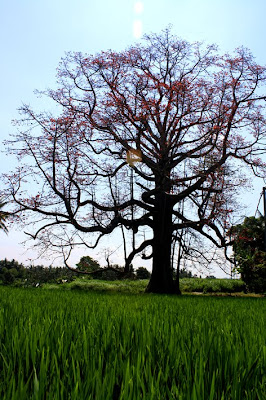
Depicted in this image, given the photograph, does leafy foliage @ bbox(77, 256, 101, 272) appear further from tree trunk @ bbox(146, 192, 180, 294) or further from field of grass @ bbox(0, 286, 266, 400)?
field of grass @ bbox(0, 286, 266, 400)

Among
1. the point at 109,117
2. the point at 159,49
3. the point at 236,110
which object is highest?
the point at 159,49

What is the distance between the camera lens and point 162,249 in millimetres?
16359

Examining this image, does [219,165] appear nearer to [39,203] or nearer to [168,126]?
[168,126]

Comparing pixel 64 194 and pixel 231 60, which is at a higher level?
pixel 231 60

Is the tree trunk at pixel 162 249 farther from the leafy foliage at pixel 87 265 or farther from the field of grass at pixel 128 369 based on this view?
the field of grass at pixel 128 369

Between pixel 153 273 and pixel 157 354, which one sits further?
pixel 153 273

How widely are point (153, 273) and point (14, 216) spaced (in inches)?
273

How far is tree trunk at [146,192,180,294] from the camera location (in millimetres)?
16156

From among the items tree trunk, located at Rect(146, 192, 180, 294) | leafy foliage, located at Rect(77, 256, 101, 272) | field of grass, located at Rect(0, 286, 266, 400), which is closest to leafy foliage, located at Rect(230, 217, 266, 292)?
tree trunk, located at Rect(146, 192, 180, 294)

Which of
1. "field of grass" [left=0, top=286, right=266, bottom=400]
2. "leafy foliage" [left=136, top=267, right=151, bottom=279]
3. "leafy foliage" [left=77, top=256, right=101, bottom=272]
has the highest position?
"leafy foliage" [left=136, top=267, right=151, bottom=279]

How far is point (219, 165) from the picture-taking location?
1516 cm

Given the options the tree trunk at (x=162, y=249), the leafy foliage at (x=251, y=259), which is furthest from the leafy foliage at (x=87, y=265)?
the leafy foliage at (x=251, y=259)

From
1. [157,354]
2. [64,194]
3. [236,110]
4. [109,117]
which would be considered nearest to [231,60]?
[236,110]

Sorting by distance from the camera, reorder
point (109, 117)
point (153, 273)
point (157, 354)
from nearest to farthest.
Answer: point (157, 354) → point (109, 117) → point (153, 273)
